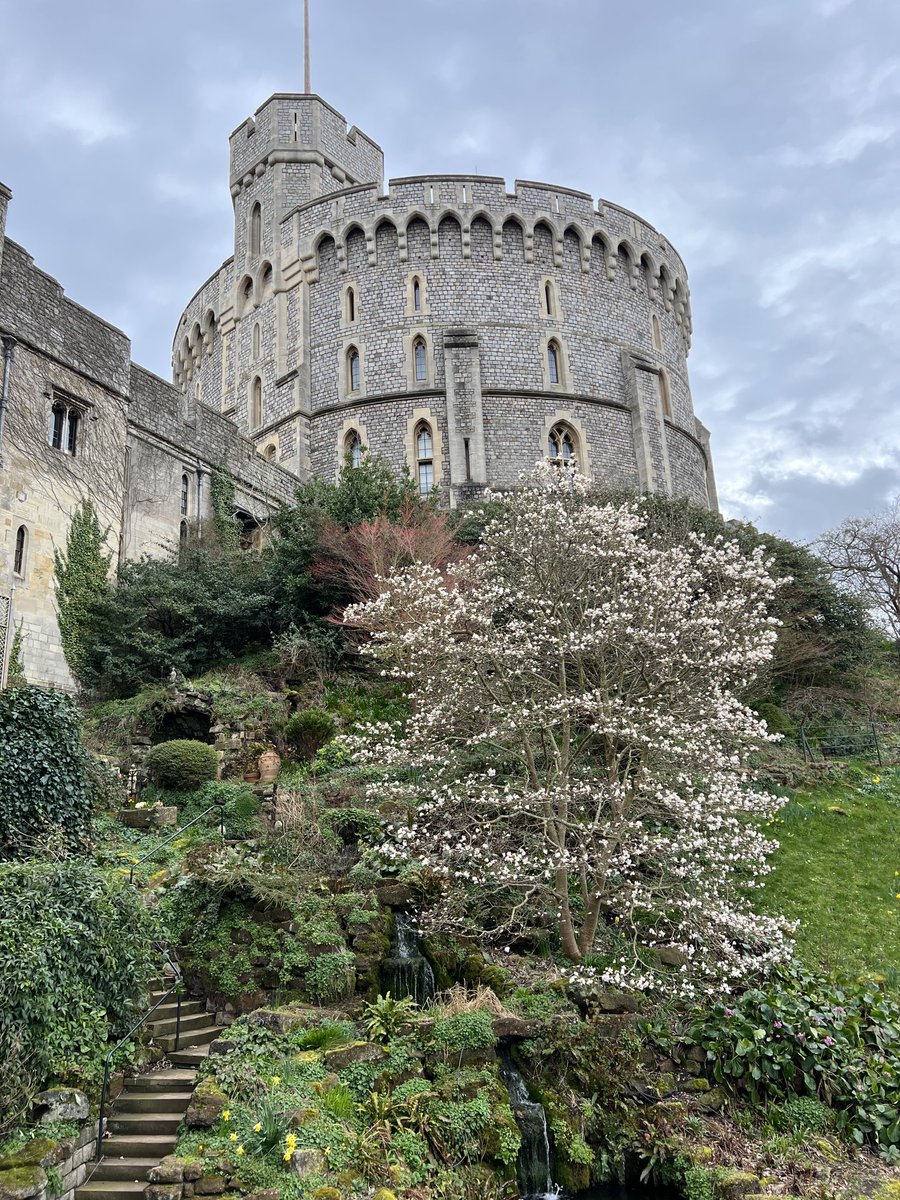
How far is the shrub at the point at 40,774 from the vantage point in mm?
10812

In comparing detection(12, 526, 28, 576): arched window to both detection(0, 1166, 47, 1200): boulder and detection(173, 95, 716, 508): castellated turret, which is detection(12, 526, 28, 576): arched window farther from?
detection(0, 1166, 47, 1200): boulder

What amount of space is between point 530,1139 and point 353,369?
27212mm

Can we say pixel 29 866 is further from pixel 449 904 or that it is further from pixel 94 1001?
pixel 449 904

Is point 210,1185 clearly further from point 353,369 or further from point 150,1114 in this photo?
point 353,369

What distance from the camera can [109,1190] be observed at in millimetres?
7336

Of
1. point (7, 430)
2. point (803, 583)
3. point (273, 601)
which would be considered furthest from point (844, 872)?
point (7, 430)

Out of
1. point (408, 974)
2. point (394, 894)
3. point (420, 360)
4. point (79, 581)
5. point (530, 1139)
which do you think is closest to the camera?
point (530, 1139)

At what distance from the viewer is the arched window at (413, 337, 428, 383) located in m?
31.3

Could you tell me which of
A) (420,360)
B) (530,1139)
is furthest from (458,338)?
(530,1139)

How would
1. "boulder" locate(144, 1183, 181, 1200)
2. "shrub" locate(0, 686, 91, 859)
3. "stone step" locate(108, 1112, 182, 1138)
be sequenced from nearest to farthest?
"boulder" locate(144, 1183, 181, 1200), "stone step" locate(108, 1112, 182, 1138), "shrub" locate(0, 686, 91, 859)

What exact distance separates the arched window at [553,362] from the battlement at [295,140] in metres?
12.1

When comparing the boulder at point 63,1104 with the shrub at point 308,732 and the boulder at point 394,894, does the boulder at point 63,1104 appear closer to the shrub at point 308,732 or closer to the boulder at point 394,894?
the boulder at point 394,894

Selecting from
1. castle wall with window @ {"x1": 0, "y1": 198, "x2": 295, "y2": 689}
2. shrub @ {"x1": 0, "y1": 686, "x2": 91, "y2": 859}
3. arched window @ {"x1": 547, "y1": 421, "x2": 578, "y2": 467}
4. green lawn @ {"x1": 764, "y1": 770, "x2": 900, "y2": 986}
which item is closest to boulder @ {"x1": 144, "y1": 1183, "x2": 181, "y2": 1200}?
shrub @ {"x1": 0, "y1": 686, "x2": 91, "y2": 859}

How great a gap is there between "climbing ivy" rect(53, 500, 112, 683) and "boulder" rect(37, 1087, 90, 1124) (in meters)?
12.6
